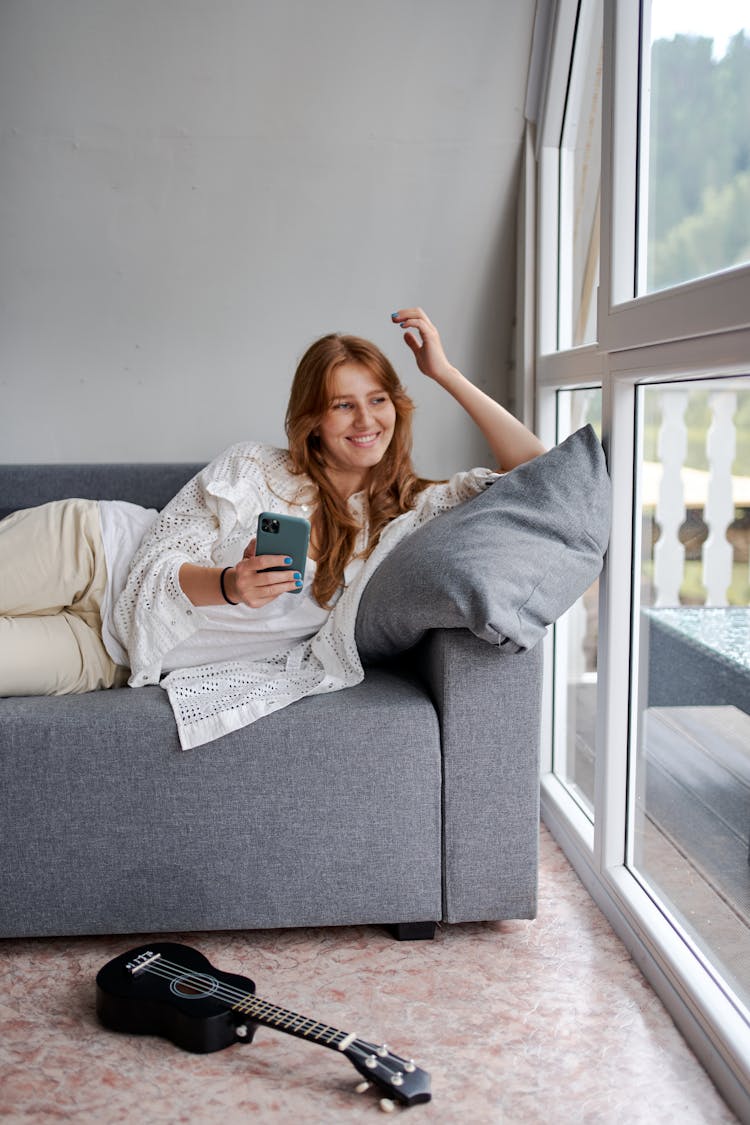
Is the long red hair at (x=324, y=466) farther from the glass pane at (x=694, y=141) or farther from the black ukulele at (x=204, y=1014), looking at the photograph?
the black ukulele at (x=204, y=1014)

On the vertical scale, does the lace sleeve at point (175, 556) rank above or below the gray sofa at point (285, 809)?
above

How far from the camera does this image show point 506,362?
9.46ft

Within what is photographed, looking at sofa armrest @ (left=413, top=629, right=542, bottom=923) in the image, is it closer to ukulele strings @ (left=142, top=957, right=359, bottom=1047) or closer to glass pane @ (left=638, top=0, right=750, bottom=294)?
ukulele strings @ (left=142, top=957, right=359, bottom=1047)

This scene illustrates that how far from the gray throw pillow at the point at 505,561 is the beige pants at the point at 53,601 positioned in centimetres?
56

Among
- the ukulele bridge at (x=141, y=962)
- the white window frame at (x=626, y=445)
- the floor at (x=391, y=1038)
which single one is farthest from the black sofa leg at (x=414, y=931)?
the ukulele bridge at (x=141, y=962)

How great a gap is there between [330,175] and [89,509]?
1093mm

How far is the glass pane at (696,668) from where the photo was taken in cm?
162

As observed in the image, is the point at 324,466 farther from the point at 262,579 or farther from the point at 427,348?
the point at 262,579

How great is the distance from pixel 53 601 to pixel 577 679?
1.21 metres

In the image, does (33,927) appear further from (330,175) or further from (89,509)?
(330,175)

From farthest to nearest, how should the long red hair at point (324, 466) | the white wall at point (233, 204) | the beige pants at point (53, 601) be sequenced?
the white wall at point (233, 204) < the long red hair at point (324, 466) < the beige pants at point (53, 601)

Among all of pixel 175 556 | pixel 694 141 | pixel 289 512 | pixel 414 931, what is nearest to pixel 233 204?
pixel 289 512

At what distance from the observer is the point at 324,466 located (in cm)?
235

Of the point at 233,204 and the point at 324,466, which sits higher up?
the point at 233,204
